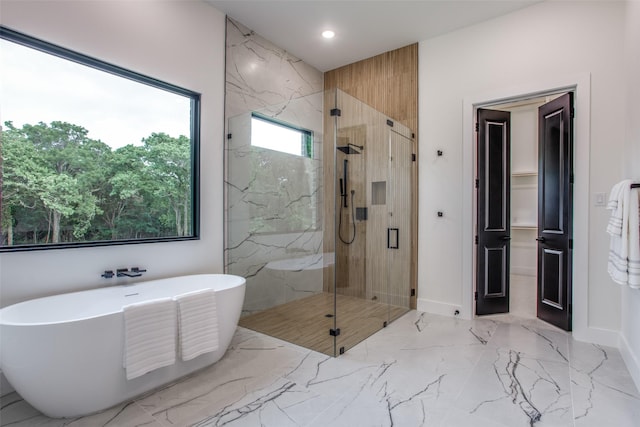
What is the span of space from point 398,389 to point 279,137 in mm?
2618

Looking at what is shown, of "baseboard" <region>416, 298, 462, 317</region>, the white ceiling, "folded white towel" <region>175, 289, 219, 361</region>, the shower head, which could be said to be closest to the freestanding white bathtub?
"folded white towel" <region>175, 289, 219, 361</region>

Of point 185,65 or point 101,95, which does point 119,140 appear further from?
point 185,65

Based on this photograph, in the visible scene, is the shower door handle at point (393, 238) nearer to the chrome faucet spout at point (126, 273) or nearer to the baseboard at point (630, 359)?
the baseboard at point (630, 359)

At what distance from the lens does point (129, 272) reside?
2510mm

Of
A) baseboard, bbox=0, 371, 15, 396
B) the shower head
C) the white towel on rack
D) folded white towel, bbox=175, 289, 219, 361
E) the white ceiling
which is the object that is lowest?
baseboard, bbox=0, 371, 15, 396

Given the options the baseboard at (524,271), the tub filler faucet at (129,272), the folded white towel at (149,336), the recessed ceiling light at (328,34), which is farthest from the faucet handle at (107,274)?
the baseboard at (524,271)

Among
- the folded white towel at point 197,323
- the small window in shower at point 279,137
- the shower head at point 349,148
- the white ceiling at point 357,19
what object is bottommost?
the folded white towel at point 197,323

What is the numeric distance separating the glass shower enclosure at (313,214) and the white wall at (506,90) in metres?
0.39

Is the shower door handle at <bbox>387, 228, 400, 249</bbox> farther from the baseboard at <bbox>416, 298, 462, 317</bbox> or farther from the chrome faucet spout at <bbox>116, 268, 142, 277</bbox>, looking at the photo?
the chrome faucet spout at <bbox>116, 268, 142, 277</bbox>

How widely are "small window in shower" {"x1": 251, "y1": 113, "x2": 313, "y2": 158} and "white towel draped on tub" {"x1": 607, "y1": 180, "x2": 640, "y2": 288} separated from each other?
2511 millimetres

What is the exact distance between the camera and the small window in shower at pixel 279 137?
337 centimetres

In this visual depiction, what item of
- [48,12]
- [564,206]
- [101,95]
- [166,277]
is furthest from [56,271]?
[564,206]

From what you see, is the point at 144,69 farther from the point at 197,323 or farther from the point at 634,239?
the point at 634,239

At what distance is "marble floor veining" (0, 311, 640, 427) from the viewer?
176cm
